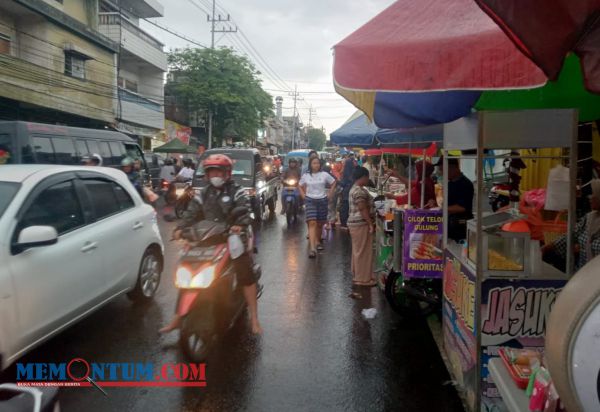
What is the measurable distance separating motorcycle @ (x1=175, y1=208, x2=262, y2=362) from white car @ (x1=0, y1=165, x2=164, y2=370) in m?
0.89

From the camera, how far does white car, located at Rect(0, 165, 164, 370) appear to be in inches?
138

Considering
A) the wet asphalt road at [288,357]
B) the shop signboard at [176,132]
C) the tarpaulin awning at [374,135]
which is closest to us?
the wet asphalt road at [288,357]

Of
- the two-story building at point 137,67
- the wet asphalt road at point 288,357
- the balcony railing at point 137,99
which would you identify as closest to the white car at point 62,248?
the wet asphalt road at point 288,357

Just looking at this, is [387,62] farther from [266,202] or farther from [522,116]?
[266,202]

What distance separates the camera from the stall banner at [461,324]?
3.30 m

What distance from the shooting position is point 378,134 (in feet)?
25.6

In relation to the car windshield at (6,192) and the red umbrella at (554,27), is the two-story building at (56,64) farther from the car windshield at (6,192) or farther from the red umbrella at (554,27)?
the red umbrella at (554,27)

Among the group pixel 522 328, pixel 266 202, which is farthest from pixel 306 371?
pixel 266 202

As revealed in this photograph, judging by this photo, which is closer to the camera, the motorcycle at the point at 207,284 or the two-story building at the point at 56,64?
the motorcycle at the point at 207,284

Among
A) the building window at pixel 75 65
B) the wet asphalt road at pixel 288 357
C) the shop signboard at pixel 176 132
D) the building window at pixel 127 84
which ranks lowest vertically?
the wet asphalt road at pixel 288 357

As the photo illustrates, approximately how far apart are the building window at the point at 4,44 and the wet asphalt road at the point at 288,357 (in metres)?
15.3

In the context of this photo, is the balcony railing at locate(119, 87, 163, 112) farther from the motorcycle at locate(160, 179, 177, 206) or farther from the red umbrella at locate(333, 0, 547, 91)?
the red umbrella at locate(333, 0, 547, 91)

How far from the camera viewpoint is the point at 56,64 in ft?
62.7

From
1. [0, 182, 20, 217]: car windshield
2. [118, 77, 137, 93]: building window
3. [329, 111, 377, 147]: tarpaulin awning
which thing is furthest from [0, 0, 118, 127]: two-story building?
[0, 182, 20, 217]: car windshield
